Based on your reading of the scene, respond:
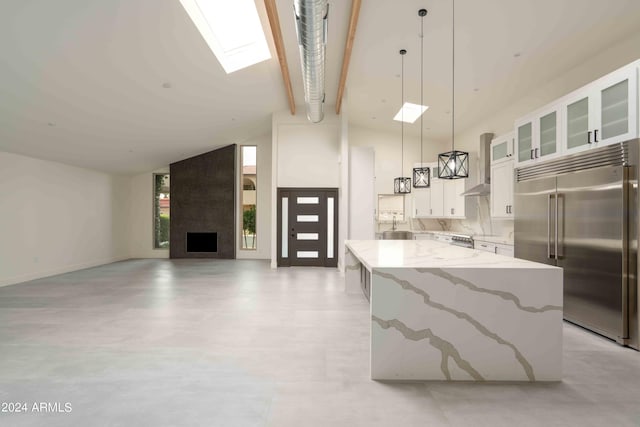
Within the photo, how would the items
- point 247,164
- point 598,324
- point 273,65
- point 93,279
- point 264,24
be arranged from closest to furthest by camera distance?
1. point 598,324
2. point 264,24
3. point 273,65
4. point 93,279
5. point 247,164

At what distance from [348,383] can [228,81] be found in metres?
5.06

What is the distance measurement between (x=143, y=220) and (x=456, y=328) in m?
9.66

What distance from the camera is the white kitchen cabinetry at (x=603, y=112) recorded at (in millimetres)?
2898

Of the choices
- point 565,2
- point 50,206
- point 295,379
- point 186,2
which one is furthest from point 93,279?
point 565,2

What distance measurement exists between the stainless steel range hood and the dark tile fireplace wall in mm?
6192

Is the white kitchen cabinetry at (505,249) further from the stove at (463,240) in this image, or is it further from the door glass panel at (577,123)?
the door glass panel at (577,123)

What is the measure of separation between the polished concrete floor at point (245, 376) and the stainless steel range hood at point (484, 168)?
10.8 ft

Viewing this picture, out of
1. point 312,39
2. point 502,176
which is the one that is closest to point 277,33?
point 312,39

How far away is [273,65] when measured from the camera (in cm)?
566

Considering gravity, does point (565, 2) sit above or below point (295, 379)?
above

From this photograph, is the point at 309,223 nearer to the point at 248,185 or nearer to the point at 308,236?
the point at 308,236

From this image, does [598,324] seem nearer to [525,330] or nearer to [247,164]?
[525,330]

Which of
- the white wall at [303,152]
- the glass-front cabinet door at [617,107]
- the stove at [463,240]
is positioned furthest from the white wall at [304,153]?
the glass-front cabinet door at [617,107]

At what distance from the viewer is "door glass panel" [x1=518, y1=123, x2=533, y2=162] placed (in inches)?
169
